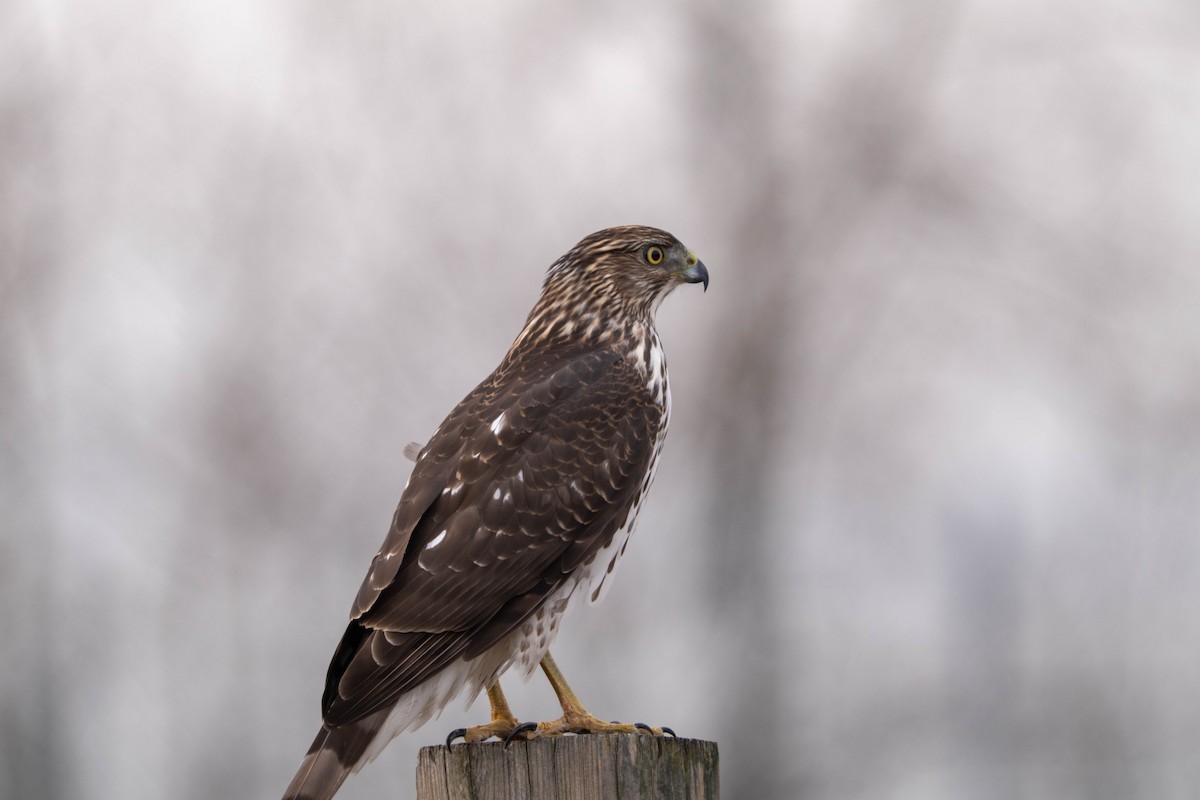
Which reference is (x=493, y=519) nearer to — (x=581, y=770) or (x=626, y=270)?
(x=581, y=770)

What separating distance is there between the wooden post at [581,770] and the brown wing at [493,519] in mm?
485

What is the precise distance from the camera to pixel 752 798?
9508 mm

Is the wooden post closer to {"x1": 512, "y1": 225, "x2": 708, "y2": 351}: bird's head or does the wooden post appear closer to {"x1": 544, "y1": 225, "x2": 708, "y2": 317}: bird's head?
{"x1": 512, "y1": 225, "x2": 708, "y2": 351}: bird's head

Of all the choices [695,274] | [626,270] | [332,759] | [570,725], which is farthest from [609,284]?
[332,759]

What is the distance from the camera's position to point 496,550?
3.94 m

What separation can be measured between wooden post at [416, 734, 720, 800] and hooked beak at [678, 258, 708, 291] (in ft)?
7.40

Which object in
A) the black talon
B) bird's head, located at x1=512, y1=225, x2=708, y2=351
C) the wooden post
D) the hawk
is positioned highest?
bird's head, located at x1=512, y1=225, x2=708, y2=351

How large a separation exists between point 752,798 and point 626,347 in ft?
19.3

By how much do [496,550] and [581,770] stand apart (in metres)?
0.96

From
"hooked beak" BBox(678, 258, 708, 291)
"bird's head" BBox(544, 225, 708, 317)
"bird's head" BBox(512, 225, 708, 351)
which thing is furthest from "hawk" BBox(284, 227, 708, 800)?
"hooked beak" BBox(678, 258, 708, 291)

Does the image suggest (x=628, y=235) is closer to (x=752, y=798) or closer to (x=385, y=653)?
(x=385, y=653)

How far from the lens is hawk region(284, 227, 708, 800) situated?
3.70m

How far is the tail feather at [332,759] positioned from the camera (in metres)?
3.41

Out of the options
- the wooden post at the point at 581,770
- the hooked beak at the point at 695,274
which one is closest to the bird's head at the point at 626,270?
the hooked beak at the point at 695,274
